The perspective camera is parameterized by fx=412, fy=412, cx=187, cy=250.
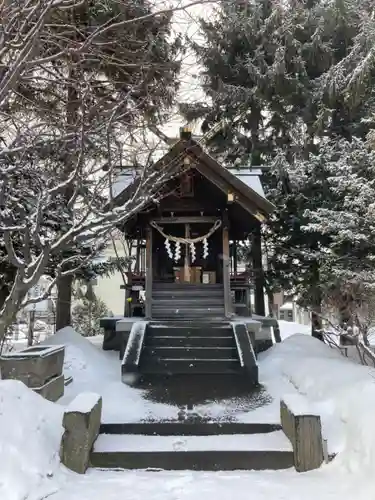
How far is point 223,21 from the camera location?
48.4 feet

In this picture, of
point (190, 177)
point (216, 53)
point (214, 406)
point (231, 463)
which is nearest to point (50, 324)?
point (190, 177)

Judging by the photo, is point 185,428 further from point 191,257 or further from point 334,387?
point 191,257

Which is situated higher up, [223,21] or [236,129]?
[223,21]

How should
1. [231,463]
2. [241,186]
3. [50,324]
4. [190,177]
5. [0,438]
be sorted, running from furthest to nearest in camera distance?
[50,324]
[190,177]
[241,186]
[231,463]
[0,438]

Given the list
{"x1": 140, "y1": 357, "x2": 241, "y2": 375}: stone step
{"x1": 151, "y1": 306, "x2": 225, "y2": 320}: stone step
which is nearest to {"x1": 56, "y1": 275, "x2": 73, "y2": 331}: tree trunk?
{"x1": 151, "y1": 306, "x2": 225, "y2": 320}: stone step

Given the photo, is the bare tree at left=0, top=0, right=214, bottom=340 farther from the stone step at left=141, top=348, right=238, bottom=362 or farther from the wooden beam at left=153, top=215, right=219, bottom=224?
the stone step at left=141, top=348, right=238, bottom=362

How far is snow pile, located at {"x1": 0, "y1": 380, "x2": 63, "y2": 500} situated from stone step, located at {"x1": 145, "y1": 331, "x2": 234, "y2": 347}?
151 inches

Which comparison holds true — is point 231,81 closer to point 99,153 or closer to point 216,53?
point 216,53

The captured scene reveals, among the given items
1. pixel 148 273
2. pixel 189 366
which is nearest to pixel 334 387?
pixel 189 366

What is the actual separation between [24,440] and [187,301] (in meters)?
7.11

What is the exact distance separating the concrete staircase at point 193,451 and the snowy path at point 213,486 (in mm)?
145

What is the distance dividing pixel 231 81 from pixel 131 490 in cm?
1443

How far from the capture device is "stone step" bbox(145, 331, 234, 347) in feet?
29.8

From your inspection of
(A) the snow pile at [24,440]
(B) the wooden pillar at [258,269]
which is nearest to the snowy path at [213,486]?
(A) the snow pile at [24,440]
